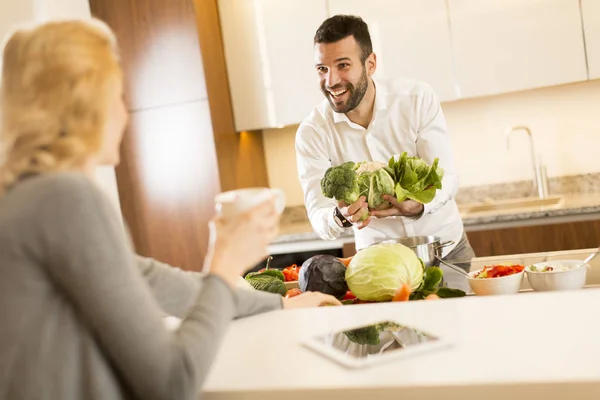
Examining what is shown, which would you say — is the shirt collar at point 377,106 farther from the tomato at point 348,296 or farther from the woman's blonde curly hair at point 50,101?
the woman's blonde curly hair at point 50,101

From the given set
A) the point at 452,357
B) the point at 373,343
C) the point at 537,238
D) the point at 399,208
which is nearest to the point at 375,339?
the point at 373,343

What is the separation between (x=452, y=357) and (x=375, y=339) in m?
0.16

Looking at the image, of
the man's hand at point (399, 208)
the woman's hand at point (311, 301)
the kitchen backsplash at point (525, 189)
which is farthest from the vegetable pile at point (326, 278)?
the kitchen backsplash at point (525, 189)

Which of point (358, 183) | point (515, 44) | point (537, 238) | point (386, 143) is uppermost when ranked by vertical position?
point (515, 44)

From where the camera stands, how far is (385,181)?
6.90 feet

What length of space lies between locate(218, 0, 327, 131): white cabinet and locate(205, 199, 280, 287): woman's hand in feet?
9.29

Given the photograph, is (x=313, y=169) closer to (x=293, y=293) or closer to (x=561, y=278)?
(x=293, y=293)

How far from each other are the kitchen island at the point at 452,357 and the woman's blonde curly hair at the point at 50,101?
0.42 metres

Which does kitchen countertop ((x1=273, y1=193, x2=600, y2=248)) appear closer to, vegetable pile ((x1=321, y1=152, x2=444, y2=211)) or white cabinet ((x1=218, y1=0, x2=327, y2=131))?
white cabinet ((x1=218, y1=0, x2=327, y2=131))

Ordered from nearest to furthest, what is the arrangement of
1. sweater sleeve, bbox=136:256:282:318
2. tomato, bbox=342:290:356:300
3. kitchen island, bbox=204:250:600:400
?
kitchen island, bbox=204:250:600:400
sweater sleeve, bbox=136:256:282:318
tomato, bbox=342:290:356:300

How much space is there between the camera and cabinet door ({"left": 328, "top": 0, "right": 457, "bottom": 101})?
12.1 feet

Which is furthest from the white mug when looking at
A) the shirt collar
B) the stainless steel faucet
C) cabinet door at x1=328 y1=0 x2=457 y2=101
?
the stainless steel faucet

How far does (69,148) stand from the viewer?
973 millimetres

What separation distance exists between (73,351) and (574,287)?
108cm
